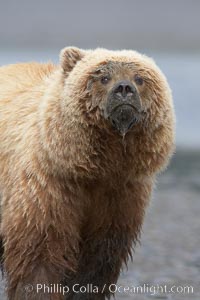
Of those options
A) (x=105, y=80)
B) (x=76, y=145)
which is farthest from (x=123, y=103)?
(x=76, y=145)

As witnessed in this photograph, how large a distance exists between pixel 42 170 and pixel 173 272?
351 cm

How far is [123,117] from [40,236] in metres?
1.11

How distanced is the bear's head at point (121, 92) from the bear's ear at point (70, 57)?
0.11 m

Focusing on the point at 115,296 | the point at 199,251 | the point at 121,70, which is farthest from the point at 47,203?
the point at 199,251

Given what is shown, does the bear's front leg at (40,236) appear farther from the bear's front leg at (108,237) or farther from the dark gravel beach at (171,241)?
the dark gravel beach at (171,241)

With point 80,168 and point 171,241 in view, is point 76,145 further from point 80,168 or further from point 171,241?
point 171,241

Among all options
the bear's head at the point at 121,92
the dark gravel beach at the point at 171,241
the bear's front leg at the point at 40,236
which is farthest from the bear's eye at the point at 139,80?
the dark gravel beach at the point at 171,241

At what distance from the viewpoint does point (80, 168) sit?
1000 centimetres

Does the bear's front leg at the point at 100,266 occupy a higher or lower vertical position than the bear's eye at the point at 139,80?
lower

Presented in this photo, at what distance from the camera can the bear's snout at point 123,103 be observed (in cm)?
967

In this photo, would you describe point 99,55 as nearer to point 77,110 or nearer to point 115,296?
point 77,110

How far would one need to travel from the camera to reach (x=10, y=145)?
10523 millimetres

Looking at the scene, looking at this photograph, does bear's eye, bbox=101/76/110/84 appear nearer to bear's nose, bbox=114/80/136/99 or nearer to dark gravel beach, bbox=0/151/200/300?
bear's nose, bbox=114/80/136/99

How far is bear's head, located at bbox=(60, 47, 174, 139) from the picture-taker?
9.70 metres
